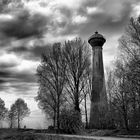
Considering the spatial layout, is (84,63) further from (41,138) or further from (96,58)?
(41,138)

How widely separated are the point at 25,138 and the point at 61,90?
30.0 ft

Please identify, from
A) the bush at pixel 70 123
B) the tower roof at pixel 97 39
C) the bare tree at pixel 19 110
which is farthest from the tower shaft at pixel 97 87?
the bare tree at pixel 19 110

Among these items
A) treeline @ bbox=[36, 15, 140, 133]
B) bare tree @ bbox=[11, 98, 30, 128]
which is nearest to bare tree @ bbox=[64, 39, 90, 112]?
treeline @ bbox=[36, 15, 140, 133]

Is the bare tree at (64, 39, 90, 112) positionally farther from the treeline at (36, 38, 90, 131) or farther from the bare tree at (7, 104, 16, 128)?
the bare tree at (7, 104, 16, 128)

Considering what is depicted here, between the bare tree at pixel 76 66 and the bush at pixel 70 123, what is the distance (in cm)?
438

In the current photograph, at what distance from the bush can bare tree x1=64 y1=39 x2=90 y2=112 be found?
4.38 m

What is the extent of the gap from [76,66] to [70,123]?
27.7 feet

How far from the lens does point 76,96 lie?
25.6 meters

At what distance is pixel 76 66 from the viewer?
26516 millimetres

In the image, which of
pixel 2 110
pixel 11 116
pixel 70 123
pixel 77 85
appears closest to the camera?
pixel 70 123

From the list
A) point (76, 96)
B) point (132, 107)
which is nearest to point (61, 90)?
point (76, 96)

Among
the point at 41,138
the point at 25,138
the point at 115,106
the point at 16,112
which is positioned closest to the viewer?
the point at 41,138

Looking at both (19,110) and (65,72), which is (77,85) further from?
(19,110)

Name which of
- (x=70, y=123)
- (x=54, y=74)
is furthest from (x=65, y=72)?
(x=70, y=123)
